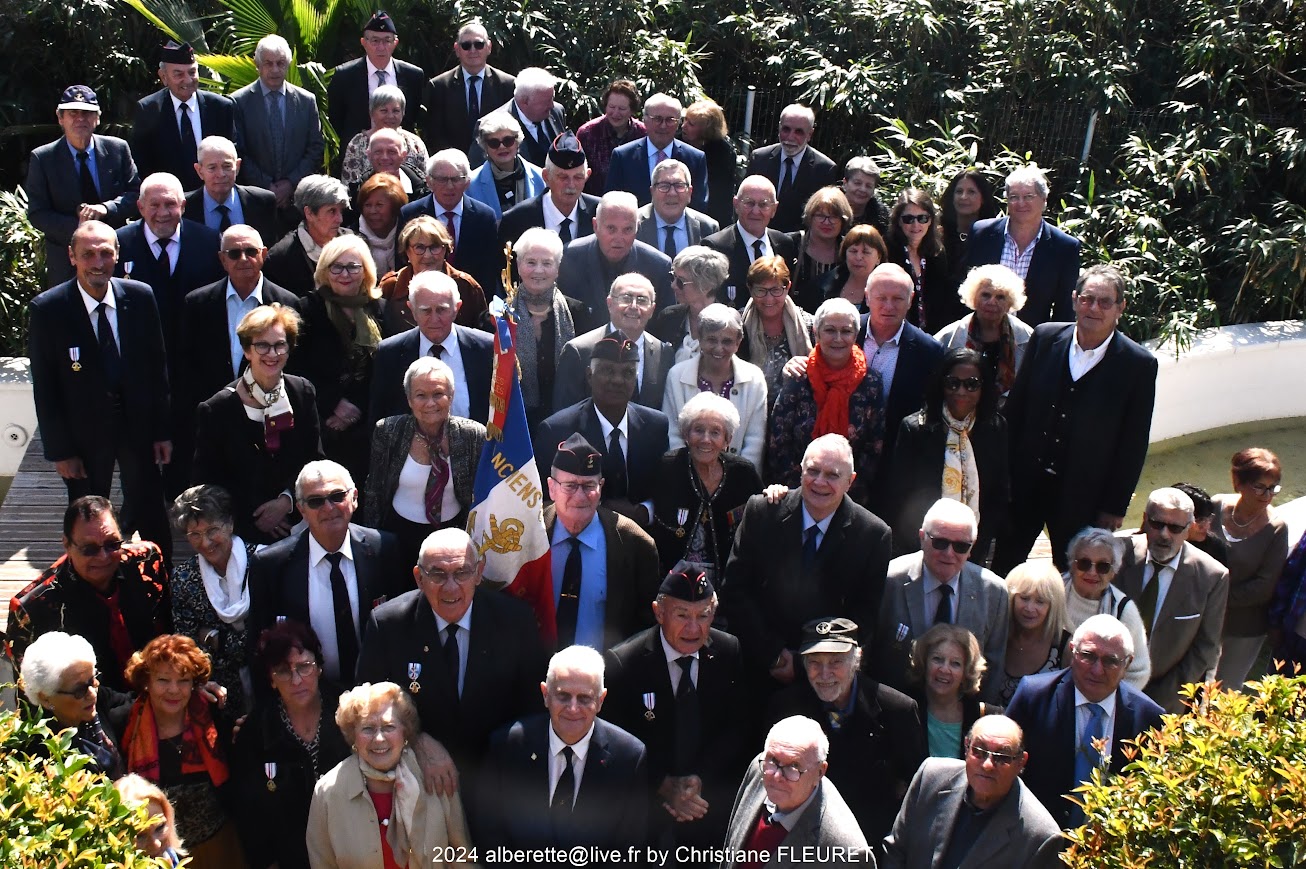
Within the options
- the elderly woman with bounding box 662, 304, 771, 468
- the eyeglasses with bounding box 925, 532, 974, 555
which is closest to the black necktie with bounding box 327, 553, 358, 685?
the elderly woman with bounding box 662, 304, 771, 468

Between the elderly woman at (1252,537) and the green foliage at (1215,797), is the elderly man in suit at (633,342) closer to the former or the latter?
the elderly woman at (1252,537)

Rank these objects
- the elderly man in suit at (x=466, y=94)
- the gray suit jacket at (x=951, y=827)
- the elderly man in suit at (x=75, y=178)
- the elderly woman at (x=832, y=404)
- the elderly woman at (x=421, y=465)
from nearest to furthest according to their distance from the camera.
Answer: the gray suit jacket at (x=951, y=827), the elderly woman at (x=421, y=465), the elderly woman at (x=832, y=404), the elderly man in suit at (x=75, y=178), the elderly man in suit at (x=466, y=94)

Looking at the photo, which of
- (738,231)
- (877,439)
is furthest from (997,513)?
(738,231)

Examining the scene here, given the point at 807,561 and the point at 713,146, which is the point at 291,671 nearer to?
the point at 807,561

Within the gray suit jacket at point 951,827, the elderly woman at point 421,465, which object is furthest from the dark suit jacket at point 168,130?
the gray suit jacket at point 951,827

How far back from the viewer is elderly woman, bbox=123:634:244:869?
6.15 metres

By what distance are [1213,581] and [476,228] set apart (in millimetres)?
4515

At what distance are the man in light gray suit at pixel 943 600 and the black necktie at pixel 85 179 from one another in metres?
5.63

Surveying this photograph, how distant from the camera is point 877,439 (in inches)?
300

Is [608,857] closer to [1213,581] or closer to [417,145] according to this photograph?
[1213,581]

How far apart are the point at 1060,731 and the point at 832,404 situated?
2065 mm

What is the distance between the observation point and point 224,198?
8.88 metres

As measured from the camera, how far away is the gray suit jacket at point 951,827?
5.64 m

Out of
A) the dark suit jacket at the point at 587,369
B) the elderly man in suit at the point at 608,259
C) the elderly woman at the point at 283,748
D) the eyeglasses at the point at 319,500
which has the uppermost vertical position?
the elderly man in suit at the point at 608,259
